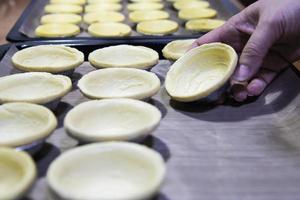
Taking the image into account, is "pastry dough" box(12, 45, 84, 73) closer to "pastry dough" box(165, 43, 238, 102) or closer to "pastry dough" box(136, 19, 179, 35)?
"pastry dough" box(165, 43, 238, 102)

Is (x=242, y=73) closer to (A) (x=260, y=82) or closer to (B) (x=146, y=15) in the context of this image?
(A) (x=260, y=82)

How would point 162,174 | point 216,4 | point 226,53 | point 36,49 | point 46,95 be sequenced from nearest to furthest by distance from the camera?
point 162,174 < point 46,95 < point 226,53 < point 36,49 < point 216,4

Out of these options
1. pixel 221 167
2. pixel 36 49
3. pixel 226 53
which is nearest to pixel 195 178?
pixel 221 167

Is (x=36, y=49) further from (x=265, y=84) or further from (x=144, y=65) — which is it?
(x=265, y=84)

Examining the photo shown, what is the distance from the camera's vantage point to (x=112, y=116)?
102 centimetres

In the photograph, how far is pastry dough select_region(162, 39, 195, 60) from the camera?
4.59ft

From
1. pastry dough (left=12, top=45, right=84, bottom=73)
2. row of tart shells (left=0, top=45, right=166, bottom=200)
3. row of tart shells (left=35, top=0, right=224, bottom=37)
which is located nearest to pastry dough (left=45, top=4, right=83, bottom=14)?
row of tart shells (left=35, top=0, right=224, bottom=37)

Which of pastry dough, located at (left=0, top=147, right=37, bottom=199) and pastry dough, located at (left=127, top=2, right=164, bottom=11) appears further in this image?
pastry dough, located at (left=127, top=2, right=164, bottom=11)

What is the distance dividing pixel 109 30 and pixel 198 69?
711 mm

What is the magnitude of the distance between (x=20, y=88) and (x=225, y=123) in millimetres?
586

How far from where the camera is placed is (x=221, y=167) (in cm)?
93

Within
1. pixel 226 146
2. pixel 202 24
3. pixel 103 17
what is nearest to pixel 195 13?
pixel 202 24

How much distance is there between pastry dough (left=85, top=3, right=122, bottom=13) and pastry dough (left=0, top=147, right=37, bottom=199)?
59.5 inches

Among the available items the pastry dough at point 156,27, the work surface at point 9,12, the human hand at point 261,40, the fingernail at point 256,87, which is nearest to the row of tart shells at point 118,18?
the pastry dough at point 156,27
